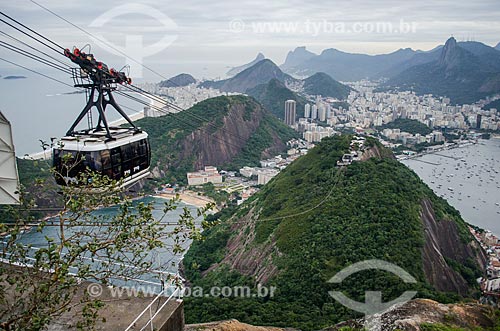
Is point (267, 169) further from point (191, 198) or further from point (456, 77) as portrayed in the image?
point (456, 77)

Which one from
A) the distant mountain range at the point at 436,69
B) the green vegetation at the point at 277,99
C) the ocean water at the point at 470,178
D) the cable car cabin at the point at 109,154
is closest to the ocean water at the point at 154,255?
the cable car cabin at the point at 109,154

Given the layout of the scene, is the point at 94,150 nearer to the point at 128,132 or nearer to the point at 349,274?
the point at 128,132

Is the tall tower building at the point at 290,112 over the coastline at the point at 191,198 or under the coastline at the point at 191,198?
over

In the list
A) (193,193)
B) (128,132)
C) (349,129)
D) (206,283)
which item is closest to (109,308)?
(128,132)

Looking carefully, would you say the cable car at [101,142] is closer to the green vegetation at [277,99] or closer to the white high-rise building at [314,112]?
the green vegetation at [277,99]

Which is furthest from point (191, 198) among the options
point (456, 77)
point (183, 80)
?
point (456, 77)
